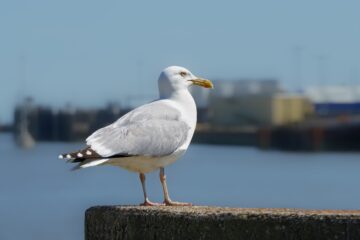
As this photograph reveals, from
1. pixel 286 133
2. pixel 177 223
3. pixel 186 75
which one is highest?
pixel 186 75

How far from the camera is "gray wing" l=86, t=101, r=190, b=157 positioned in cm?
593

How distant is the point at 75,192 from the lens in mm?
30453

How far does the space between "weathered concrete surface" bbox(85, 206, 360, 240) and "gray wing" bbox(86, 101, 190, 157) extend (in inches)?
26.3

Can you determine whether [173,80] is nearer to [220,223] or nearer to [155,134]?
[155,134]

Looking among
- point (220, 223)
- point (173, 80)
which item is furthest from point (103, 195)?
point (220, 223)

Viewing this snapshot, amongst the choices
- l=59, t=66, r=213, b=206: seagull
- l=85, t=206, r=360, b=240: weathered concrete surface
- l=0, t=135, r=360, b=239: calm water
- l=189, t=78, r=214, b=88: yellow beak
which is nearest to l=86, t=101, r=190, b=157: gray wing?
l=59, t=66, r=213, b=206: seagull

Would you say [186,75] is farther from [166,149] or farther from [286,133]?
[286,133]

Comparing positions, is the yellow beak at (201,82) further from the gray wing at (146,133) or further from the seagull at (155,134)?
the gray wing at (146,133)

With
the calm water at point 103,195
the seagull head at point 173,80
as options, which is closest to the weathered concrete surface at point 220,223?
the seagull head at point 173,80

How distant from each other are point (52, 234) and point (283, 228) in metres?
15.8

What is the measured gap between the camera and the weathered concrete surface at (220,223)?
4.75 metres

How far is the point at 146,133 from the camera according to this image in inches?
242

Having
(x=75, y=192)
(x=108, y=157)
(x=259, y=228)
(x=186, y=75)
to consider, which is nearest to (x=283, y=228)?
(x=259, y=228)

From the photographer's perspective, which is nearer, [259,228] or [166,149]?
[259,228]
